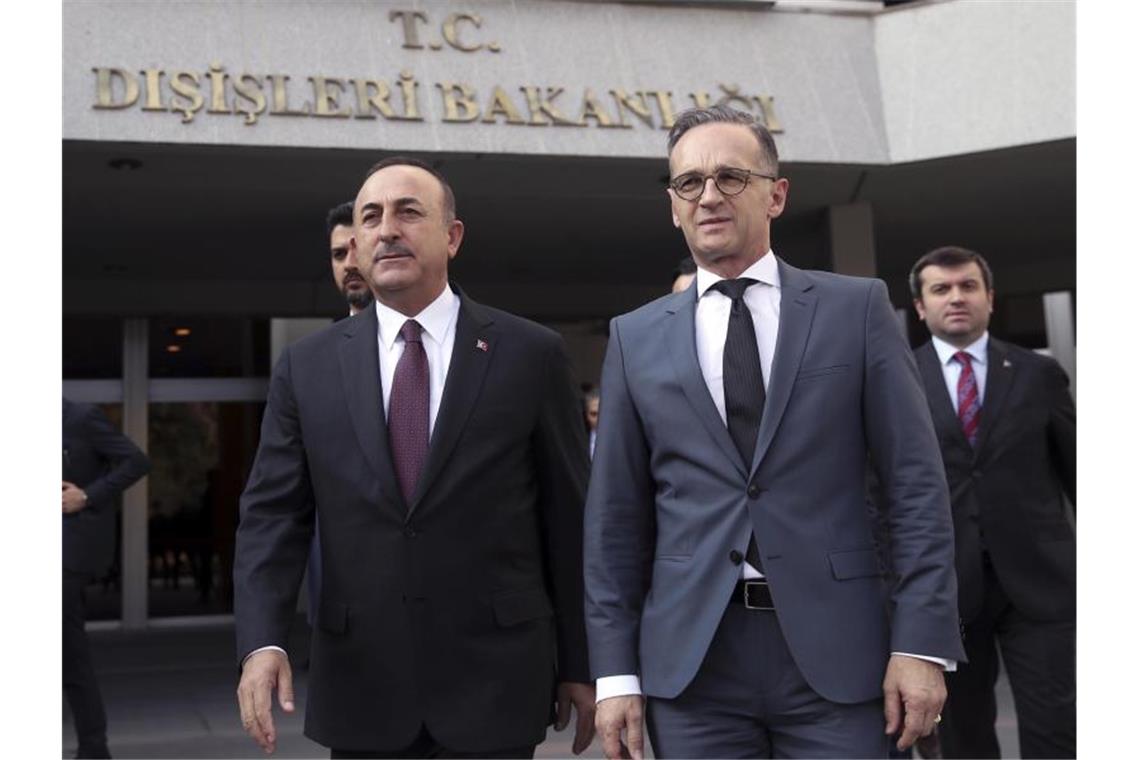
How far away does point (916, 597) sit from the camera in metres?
2.91

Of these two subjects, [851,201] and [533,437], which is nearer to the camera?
[533,437]

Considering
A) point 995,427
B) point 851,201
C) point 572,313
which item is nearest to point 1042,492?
point 995,427

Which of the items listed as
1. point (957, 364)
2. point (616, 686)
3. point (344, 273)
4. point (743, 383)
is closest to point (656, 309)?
point (743, 383)

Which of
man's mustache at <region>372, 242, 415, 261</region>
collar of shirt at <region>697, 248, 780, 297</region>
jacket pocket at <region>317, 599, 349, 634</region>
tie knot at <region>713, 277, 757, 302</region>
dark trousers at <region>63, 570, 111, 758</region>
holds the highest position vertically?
man's mustache at <region>372, 242, 415, 261</region>

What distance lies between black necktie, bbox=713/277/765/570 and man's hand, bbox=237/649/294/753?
1123 mm

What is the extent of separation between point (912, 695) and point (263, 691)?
1.44m

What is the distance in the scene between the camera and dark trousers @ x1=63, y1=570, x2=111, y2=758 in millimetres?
7281

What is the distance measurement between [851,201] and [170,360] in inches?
297

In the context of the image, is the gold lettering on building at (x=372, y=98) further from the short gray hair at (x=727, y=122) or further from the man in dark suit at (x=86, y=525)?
the short gray hair at (x=727, y=122)

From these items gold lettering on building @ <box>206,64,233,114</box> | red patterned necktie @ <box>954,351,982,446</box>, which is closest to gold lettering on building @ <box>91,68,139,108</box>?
gold lettering on building @ <box>206,64,233,114</box>

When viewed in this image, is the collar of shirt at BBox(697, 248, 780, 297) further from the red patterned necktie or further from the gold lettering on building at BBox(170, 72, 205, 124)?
the gold lettering on building at BBox(170, 72, 205, 124)

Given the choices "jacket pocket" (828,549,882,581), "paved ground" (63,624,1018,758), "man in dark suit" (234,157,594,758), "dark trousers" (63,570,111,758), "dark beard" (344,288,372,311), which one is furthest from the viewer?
"paved ground" (63,624,1018,758)

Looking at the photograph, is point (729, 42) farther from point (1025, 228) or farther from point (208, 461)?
point (208, 461)

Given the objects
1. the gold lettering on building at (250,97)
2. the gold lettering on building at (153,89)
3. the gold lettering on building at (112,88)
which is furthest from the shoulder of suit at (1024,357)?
the gold lettering on building at (112,88)
